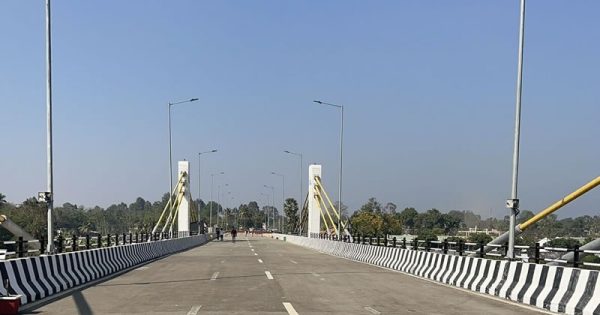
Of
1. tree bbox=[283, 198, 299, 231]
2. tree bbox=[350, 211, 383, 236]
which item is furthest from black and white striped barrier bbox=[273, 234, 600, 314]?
tree bbox=[283, 198, 299, 231]

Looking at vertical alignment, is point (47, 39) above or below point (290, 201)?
above

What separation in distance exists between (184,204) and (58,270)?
2443 inches

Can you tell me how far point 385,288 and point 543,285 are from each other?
15.9 feet

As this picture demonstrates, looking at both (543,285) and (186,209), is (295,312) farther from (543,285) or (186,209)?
(186,209)

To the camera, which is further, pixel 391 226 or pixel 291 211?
pixel 291 211

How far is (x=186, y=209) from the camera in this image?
7850cm

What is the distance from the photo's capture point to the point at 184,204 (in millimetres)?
79188

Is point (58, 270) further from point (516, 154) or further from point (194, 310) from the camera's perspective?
point (516, 154)

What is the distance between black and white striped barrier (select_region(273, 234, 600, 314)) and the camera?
12805 millimetres

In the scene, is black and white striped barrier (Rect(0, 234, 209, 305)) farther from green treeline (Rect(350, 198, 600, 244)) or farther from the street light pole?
green treeline (Rect(350, 198, 600, 244))

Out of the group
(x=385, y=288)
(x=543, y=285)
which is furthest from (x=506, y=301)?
(x=385, y=288)

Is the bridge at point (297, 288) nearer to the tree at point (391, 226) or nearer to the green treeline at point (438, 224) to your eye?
the green treeline at point (438, 224)

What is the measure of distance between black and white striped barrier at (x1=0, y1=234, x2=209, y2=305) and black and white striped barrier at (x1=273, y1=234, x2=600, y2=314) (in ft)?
36.6

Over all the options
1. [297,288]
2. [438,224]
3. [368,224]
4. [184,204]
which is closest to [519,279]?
[297,288]
